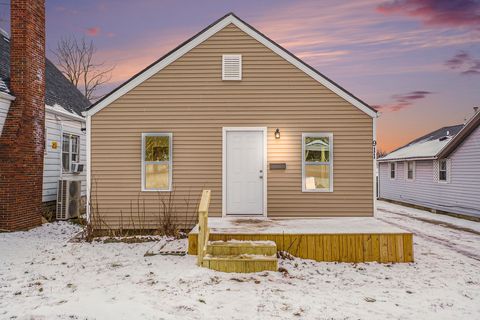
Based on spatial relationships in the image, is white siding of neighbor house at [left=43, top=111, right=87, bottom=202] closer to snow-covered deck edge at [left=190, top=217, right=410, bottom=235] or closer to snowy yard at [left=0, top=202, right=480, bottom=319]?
snowy yard at [left=0, top=202, right=480, bottom=319]

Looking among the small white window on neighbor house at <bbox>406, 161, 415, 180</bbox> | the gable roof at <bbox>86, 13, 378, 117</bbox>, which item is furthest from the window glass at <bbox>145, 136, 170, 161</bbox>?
the small white window on neighbor house at <bbox>406, 161, 415, 180</bbox>

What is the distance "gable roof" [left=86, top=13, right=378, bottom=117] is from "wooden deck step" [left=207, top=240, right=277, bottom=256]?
196 inches

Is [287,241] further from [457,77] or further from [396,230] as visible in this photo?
[457,77]

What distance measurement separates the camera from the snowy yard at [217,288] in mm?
4504

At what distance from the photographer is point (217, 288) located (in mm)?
5328

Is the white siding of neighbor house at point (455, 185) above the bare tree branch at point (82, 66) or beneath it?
beneath

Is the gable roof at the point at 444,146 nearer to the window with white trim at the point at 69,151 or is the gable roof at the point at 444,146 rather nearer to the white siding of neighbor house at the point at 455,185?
the white siding of neighbor house at the point at 455,185

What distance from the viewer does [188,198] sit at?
959 centimetres

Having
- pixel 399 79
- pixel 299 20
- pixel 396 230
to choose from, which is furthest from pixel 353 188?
pixel 399 79

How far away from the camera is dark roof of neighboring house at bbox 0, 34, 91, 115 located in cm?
1080

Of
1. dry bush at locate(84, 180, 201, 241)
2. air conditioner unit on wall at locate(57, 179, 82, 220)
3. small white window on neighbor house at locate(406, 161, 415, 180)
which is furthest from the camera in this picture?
small white window on neighbor house at locate(406, 161, 415, 180)

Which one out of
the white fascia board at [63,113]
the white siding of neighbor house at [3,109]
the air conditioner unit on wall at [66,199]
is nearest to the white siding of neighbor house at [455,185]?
the air conditioner unit on wall at [66,199]

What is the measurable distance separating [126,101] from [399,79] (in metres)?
15.2

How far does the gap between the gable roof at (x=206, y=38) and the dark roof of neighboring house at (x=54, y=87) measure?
3.23 meters
